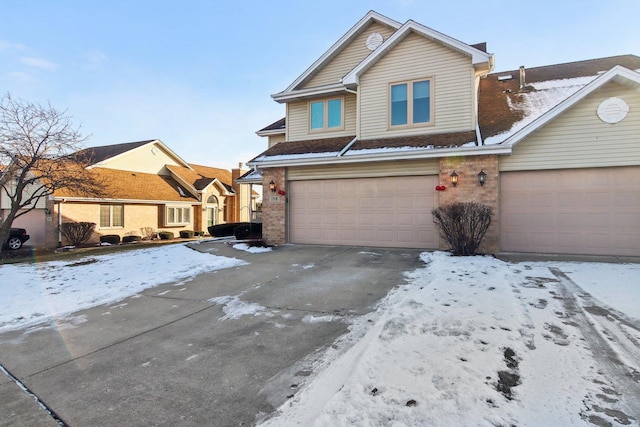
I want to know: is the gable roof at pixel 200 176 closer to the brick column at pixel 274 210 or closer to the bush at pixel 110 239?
the bush at pixel 110 239

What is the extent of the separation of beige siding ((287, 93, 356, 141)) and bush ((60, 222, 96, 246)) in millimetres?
12964

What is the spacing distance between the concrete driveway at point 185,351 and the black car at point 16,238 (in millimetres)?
17160

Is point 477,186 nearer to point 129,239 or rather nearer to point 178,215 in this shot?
point 129,239

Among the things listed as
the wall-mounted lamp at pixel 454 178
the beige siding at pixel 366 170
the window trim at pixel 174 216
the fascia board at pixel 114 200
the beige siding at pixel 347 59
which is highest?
the beige siding at pixel 347 59

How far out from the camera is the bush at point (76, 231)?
17.9 meters

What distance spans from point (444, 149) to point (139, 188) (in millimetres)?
19932

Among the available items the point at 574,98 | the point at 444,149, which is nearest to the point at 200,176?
the point at 444,149

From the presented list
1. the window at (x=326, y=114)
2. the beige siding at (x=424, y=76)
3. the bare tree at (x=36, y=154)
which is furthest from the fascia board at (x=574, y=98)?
the bare tree at (x=36, y=154)

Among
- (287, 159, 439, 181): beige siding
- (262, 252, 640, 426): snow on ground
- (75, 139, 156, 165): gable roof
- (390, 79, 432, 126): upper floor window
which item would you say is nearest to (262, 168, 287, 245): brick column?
(287, 159, 439, 181): beige siding

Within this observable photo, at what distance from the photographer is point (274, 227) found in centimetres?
1236

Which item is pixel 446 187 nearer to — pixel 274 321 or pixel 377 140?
pixel 377 140

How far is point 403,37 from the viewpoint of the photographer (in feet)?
36.6

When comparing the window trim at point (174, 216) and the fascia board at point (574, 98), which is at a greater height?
the fascia board at point (574, 98)

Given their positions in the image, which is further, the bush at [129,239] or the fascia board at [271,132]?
the bush at [129,239]
